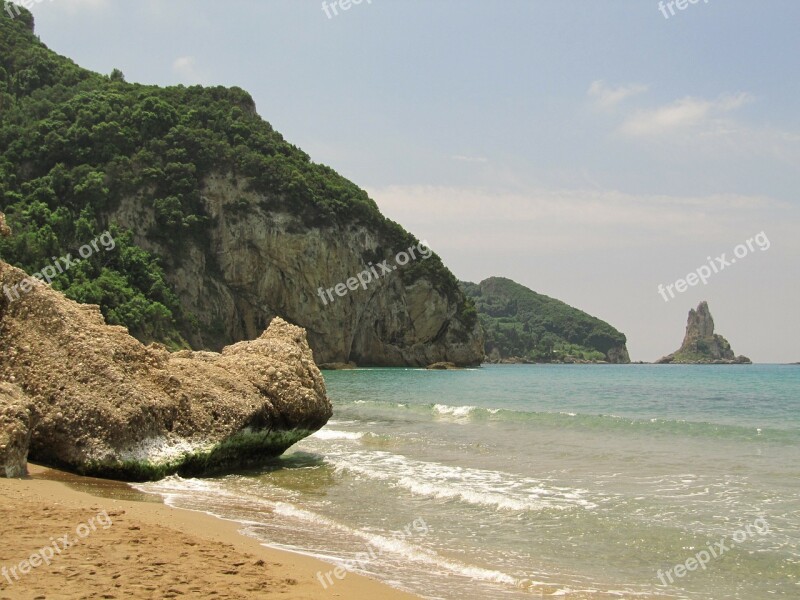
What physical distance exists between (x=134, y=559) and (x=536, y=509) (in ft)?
19.7

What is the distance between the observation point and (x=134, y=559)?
6.03 meters

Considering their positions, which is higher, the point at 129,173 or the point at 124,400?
the point at 129,173

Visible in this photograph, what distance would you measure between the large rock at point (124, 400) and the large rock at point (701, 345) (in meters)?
195

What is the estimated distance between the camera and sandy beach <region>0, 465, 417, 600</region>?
5348mm

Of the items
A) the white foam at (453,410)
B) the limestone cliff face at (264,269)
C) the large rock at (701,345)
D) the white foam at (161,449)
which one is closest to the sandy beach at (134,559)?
the white foam at (161,449)

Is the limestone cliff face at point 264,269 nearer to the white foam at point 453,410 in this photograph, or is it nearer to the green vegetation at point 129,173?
the green vegetation at point 129,173

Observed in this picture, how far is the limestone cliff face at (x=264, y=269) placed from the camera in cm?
7338

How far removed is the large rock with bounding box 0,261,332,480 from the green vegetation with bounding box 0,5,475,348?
1841 inches

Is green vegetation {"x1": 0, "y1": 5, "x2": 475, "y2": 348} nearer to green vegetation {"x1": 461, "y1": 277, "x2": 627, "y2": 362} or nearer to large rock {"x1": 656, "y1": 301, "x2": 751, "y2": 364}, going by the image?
green vegetation {"x1": 461, "y1": 277, "x2": 627, "y2": 362}

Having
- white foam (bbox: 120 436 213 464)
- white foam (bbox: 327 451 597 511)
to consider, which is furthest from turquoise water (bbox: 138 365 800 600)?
white foam (bbox: 120 436 213 464)

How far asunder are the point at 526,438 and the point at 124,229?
5978 cm

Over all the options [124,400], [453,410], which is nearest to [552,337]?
[453,410]

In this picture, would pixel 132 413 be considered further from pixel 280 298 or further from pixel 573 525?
pixel 280 298

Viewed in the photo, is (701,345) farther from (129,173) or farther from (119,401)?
(119,401)
